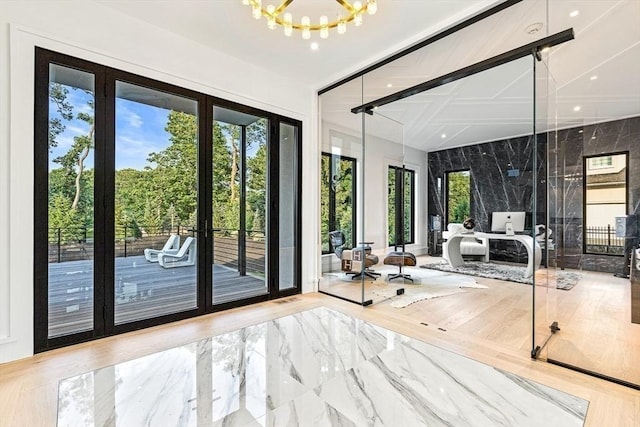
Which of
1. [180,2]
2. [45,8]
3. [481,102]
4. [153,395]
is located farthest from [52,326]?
[481,102]

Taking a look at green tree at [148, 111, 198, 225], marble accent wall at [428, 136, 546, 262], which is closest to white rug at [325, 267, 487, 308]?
green tree at [148, 111, 198, 225]

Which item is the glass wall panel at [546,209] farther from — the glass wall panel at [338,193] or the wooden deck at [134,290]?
the wooden deck at [134,290]

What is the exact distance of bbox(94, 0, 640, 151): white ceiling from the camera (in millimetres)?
2623

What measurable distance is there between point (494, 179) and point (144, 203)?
25.5ft

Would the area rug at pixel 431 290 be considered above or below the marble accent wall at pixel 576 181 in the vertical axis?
below

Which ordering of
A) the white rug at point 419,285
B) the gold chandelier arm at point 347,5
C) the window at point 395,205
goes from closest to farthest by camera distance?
the gold chandelier arm at point 347,5 < the white rug at point 419,285 < the window at point 395,205

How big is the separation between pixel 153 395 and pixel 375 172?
14.2ft

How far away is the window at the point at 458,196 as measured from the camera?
8.06 m

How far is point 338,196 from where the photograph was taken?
181 inches

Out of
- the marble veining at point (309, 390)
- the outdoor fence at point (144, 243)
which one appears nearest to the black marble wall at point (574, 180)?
the marble veining at point (309, 390)

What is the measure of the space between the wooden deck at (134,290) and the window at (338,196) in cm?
143

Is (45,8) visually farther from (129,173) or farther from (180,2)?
(129,173)

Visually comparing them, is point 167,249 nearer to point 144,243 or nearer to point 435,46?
point 144,243

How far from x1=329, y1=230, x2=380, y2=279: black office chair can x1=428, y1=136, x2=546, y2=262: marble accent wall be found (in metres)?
4.29
